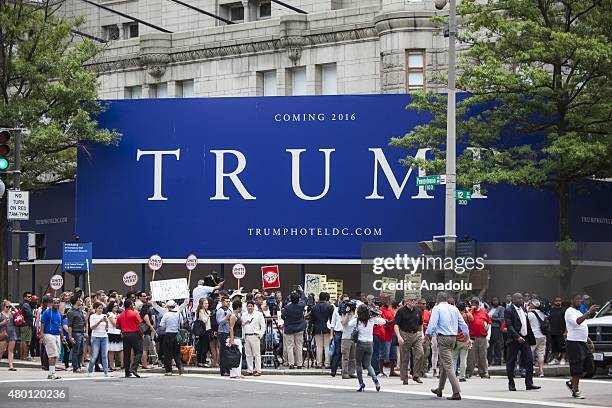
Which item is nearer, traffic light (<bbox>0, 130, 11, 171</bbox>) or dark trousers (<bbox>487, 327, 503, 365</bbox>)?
traffic light (<bbox>0, 130, 11, 171</bbox>)

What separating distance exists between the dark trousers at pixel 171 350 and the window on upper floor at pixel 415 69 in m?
20.1

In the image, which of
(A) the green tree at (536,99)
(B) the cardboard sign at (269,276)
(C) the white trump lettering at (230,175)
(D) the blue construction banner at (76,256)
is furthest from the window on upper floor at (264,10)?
(D) the blue construction banner at (76,256)

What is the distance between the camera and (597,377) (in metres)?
31.4

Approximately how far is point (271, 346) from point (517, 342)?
8801 millimetres

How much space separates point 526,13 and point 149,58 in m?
23.6

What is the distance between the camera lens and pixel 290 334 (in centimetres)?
3266

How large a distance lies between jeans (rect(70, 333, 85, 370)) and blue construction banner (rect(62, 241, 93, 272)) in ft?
16.9

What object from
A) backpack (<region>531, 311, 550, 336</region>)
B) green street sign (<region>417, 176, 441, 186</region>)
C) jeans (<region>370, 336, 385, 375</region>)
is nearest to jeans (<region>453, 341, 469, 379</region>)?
jeans (<region>370, 336, 385, 375</region>)

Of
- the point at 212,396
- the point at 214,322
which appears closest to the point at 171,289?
the point at 214,322

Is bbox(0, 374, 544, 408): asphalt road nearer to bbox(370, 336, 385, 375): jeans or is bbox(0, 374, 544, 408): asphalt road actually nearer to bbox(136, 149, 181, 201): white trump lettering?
bbox(370, 336, 385, 375): jeans

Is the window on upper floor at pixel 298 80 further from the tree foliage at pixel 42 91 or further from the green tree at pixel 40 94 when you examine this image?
the green tree at pixel 40 94

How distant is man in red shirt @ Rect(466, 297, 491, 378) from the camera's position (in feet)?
101

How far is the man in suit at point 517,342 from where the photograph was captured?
2652 centimetres

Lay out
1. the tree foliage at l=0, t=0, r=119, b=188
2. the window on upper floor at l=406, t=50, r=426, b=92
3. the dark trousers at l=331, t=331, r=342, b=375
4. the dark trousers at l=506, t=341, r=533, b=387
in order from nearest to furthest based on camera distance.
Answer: the dark trousers at l=506, t=341, r=533, b=387 → the dark trousers at l=331, t=331, r=342, b=375 → the tree foliage at l=0, t=0, r=119, b=188 → the window on upper floor at l=406, t=50, r=426, b=92
